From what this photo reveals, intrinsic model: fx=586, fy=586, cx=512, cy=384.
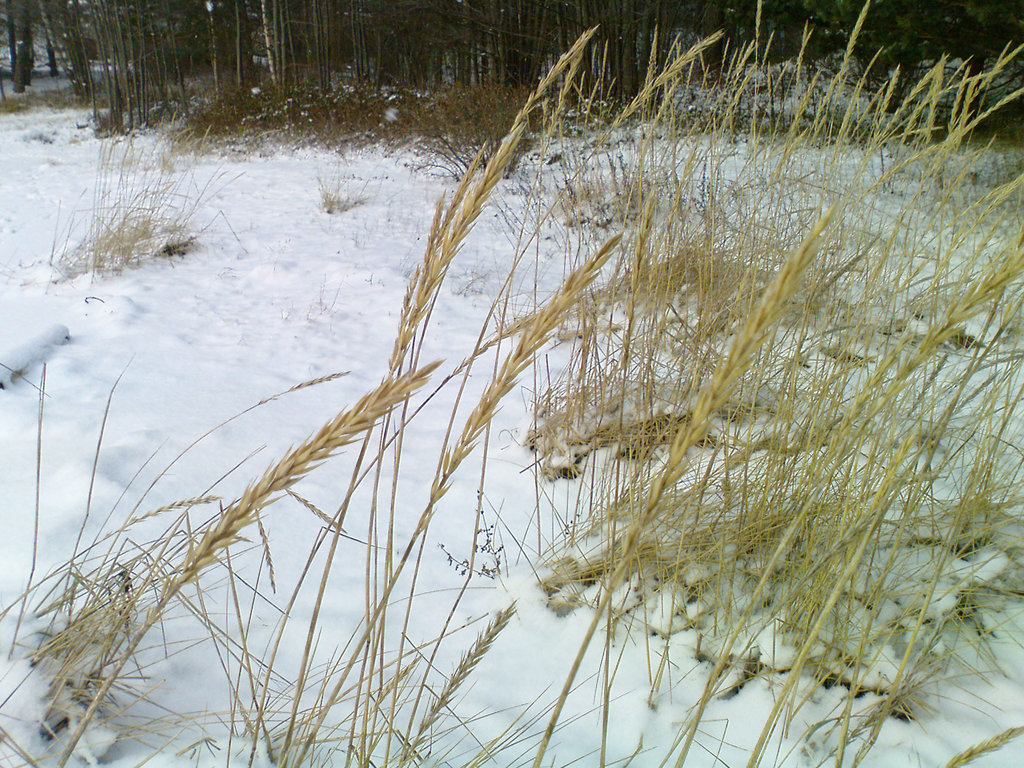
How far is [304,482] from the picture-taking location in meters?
1.92

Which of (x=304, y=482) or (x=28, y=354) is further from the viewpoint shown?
(x=28, y=354)

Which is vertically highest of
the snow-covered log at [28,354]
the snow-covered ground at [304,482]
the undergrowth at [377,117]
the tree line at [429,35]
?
the tree line at [429,35]

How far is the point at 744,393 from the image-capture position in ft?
5.73

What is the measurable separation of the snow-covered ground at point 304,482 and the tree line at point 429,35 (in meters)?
3.36

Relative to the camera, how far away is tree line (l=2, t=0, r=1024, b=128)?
5.31 meters

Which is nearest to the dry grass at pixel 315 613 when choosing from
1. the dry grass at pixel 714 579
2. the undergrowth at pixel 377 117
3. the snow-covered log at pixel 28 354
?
the dry grass at pixel 714 579

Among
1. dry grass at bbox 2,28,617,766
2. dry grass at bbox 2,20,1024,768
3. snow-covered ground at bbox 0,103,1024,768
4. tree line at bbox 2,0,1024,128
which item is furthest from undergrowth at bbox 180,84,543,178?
dry grass at bbox 2,28,617,766

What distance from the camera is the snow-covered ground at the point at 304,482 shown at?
1.08m

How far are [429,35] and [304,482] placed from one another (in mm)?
16153

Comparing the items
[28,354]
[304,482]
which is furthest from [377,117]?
[304,482]

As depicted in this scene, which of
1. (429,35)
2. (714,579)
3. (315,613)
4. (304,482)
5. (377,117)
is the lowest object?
(304,482)

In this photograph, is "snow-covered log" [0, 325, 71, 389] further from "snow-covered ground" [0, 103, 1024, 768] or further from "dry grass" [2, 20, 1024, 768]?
"dry grass" [2, 20, 1024, 768]

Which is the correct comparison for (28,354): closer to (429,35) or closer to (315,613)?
(315,613)

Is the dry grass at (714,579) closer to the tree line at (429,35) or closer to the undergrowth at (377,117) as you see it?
the tree line at (429,35)
